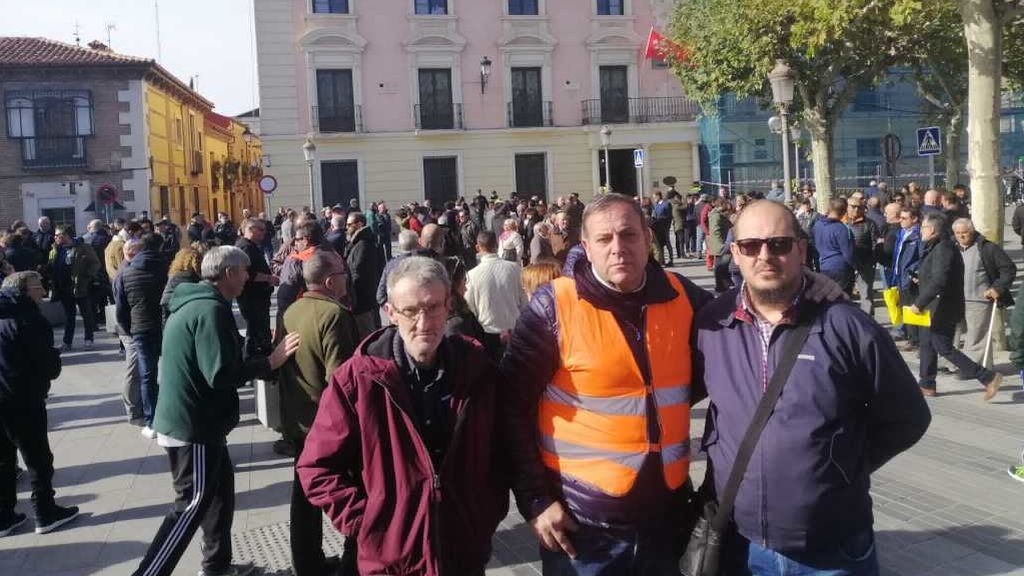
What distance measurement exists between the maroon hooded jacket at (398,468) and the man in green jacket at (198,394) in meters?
1.47

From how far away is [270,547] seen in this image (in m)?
5.16

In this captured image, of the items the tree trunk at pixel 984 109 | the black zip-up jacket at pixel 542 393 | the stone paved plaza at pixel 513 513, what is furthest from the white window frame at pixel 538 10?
the black zip-up jacket at pixel 542 393

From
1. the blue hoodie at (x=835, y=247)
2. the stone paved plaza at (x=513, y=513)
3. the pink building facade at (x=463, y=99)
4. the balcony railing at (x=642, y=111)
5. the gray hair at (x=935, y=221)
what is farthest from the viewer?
the balcony railing at (x=642, y=111)

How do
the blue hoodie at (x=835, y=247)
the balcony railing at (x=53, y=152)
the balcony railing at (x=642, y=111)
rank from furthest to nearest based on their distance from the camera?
the balcony railing at (x=642, y=111) < the balcony railing at (x=53, y=152) < the blue hoodie at (x=835, y=247)

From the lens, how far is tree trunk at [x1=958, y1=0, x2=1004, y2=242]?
9242mm

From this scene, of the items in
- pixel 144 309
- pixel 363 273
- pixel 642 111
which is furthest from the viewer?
pixel 642 111

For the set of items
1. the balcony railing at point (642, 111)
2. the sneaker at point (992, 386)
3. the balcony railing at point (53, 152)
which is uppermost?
the balcony railing at point (642, 111)

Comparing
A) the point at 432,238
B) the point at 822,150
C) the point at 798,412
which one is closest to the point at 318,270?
the point at 798,412

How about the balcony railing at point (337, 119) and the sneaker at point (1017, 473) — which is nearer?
the sneaker at point (1017, 473)

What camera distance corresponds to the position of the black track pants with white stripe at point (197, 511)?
410 centimetres

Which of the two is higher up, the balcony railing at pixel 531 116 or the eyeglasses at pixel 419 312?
the balcony railing at pixel 531 116

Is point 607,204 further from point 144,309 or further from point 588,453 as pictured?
point 144,309

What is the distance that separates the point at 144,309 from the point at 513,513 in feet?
13.2

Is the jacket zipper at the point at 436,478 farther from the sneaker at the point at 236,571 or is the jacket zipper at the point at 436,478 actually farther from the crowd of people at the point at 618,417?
the sneaker at the point at 236,571
